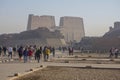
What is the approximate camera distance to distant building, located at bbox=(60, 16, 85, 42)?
5718 inches

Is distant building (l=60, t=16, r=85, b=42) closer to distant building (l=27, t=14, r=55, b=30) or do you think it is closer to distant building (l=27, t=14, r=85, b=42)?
distant building (l=27, t=14, r=85, b=42)

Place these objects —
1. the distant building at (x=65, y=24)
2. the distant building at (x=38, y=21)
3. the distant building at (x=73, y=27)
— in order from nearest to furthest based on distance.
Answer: the distant building at (x=73, y=27) < the distant building at (x=65, y=24) < the distant building at (x=38, y=21)

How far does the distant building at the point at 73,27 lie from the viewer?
145m

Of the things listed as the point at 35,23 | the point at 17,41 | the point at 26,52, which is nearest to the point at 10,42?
the point at 17,41

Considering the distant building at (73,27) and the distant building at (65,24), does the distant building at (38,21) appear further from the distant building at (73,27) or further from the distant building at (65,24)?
the distant building at (73,27)

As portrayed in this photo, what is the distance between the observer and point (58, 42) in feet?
328

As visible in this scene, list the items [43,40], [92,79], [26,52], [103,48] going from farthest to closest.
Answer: [43,40] < [103,48] < [26,52] < [92,79]

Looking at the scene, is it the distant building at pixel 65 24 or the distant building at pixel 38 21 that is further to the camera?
the distant building at pixel 38 21

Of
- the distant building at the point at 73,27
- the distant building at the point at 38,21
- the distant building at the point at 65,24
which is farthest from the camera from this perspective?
the distant building at the point at 38,21

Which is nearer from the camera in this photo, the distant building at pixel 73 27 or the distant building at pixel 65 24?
the distant building at pixel 73 27

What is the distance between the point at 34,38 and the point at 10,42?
26.1ft

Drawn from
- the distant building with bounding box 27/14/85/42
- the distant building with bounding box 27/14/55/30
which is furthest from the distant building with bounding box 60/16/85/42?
the distant building with bounding box 27/14/55/30

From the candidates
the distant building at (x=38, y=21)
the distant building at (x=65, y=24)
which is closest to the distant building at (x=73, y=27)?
the distant building at (x=65, y=24)

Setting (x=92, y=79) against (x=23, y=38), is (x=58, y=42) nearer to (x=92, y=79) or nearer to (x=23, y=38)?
(x=23, y=38)
